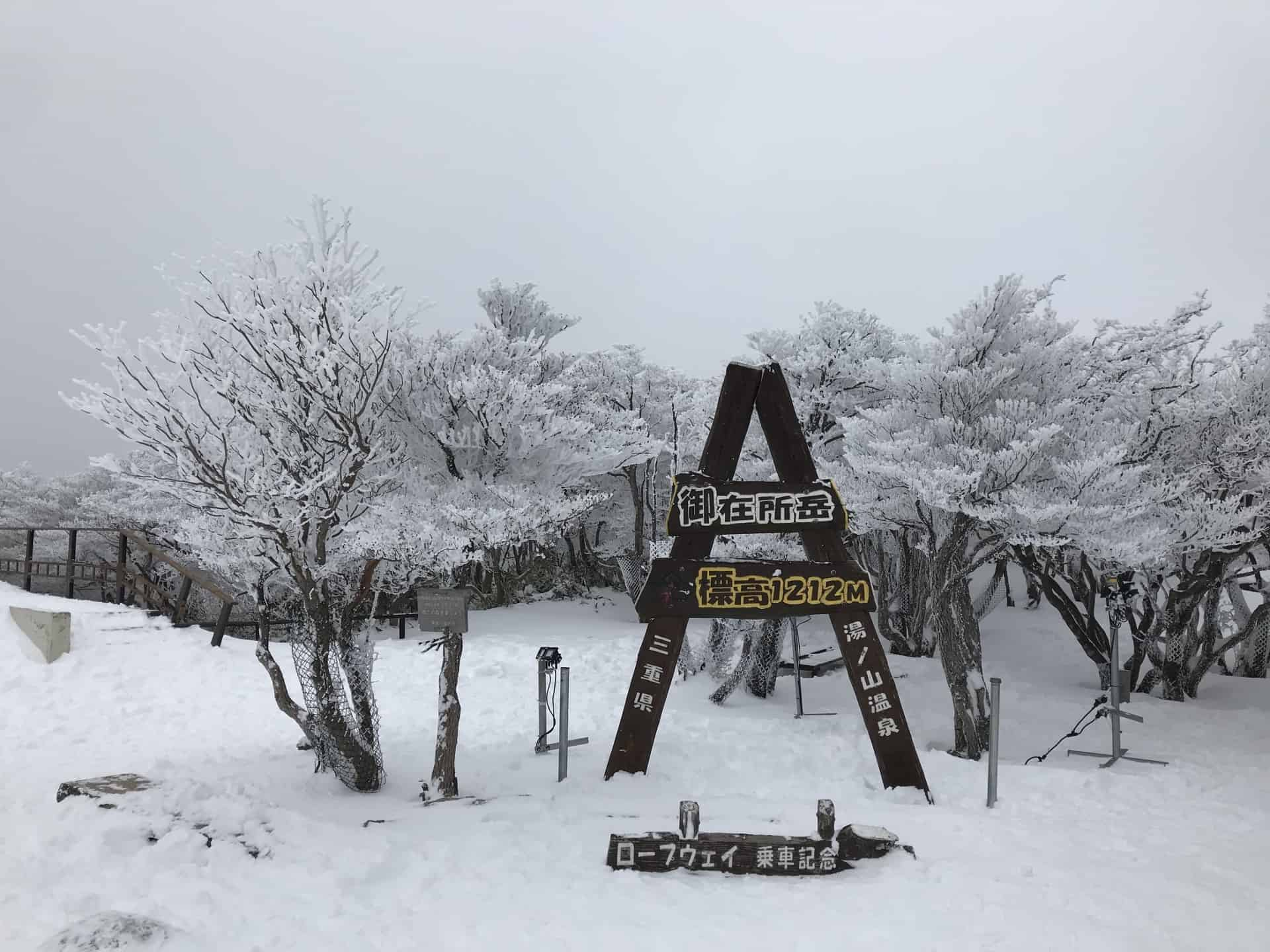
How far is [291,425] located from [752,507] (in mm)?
4278

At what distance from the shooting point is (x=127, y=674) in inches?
377

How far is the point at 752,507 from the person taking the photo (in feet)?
24.8

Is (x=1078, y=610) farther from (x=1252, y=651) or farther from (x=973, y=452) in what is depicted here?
(x=973, y=452)

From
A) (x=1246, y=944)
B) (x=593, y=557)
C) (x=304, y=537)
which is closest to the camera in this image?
(x=1246, y=944)

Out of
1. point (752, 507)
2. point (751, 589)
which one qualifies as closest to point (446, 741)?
point (751, 589)

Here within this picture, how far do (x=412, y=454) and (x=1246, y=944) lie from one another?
975cm

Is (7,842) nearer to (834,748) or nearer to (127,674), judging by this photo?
(127,674)

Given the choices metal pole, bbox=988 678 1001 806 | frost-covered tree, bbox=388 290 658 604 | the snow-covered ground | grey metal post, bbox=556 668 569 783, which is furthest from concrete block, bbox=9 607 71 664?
metal pole, bbox=988 678 1001 806

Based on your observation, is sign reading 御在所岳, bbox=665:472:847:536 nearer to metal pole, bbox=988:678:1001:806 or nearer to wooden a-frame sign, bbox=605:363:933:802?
wooden a-frame sign, bbox=605:363:933:802

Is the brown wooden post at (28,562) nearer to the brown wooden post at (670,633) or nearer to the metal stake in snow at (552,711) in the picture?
the metal stake in snow at (552,711)

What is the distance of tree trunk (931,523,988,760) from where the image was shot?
29.5 feet

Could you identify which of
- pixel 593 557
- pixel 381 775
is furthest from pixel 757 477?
pixel 593 557

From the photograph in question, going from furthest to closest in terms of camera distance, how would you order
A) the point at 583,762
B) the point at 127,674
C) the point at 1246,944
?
the point at 127,674 < the point at 583,762 < the point at 1246,944

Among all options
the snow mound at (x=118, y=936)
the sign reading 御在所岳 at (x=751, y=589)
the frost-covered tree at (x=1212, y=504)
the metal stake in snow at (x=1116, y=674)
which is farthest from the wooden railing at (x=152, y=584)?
the frost-covered tree at (x=1212, y=504)
